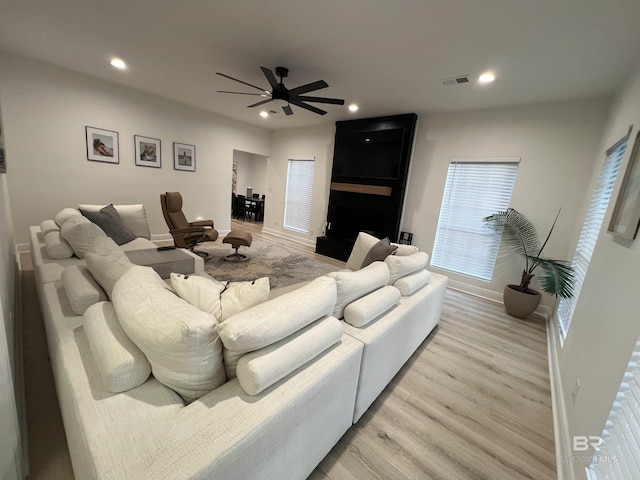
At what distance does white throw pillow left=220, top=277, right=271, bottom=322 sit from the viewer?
46.8 inches

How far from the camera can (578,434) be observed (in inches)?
52.9

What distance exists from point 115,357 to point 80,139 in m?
4.69

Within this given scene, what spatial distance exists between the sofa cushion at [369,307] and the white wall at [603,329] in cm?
105

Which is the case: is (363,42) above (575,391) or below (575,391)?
above

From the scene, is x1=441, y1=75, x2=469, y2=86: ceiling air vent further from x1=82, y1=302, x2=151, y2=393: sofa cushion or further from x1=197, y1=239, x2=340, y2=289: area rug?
x1=82, y1=302, x2=151, y2=393: sofa cushion

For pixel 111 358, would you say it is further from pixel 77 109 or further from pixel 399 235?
pixel 77 109

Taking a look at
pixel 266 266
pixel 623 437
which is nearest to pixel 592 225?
pixel 623 437

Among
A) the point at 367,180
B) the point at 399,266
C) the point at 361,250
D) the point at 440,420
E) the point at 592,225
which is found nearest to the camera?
the point at 440,420

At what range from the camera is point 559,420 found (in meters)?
1.68

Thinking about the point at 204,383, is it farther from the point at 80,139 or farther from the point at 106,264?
the point at 80,139

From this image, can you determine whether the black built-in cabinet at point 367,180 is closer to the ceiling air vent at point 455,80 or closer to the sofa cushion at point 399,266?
the ceiling air vent at point 455,80

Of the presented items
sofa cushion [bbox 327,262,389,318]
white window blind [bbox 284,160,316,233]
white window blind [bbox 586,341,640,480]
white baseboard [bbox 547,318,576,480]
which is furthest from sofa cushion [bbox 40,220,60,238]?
white baseboard [bbox 547,318,576,480]

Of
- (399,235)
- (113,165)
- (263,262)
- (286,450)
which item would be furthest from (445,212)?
(113,165)

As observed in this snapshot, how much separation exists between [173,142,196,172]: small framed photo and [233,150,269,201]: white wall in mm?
4281
